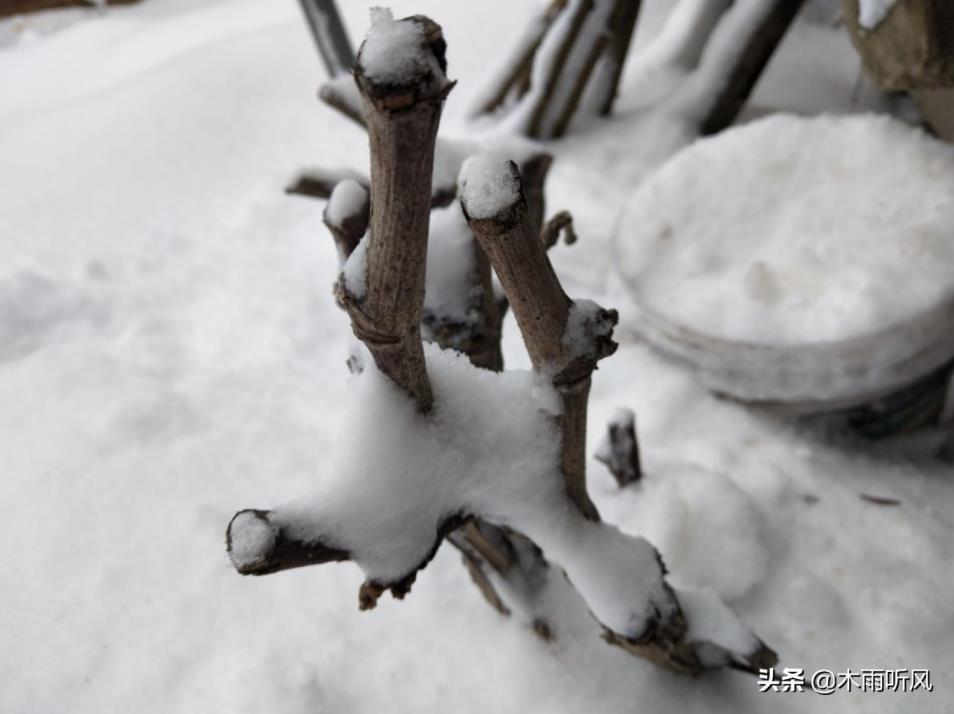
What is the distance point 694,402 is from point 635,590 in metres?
0.61

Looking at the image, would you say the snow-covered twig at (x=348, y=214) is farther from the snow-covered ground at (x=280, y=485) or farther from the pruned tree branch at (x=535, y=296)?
the snow-covered ground at (x=280, y=485)

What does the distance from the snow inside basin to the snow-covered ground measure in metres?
0.17

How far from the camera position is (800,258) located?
1.15 metres

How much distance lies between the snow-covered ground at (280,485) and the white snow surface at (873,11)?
0.63 meters

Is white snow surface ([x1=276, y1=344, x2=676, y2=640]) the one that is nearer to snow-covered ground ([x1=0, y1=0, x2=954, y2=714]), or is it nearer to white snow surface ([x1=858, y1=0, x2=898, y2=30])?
snow-covered ground ([x1=0, y1=0, x2=954, y2=714])

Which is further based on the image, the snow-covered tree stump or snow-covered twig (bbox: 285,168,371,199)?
snow-covered twig (bbox: 285,168,371,199)

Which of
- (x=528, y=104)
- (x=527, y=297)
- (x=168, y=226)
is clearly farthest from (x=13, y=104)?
(x=527, y=297)

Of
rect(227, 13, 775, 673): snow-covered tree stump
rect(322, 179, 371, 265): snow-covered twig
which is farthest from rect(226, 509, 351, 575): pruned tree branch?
rect(322, 179, 371, 265): snow-covered twig

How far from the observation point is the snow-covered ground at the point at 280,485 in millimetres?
907

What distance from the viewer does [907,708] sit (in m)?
0.84

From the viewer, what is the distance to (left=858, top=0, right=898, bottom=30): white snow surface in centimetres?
113

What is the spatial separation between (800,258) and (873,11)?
418 millimetres

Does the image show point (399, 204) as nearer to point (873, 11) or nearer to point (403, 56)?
point (403, 56)

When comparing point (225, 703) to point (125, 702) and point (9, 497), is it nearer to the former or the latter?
point (125, 702)
